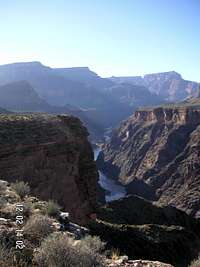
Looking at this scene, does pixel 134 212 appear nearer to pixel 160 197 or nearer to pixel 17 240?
pixel 17 240

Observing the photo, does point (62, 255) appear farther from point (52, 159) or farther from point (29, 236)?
point (52, 159)

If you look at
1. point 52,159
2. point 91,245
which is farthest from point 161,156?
point 91,245

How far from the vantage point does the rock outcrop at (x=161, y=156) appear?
324ft

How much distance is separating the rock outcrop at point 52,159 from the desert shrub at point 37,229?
1926 cm

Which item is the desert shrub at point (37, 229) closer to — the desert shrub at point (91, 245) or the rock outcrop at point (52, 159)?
the desert shrub at point (91, 245)

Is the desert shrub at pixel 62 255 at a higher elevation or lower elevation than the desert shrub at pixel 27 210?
higher

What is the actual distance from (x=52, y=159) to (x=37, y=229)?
24.9m

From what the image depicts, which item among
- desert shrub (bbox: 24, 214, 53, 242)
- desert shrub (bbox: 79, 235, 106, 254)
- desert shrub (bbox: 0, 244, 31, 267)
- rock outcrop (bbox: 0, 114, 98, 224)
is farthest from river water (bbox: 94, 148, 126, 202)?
desert shrub (bbox: 0, 244, 31, 267)

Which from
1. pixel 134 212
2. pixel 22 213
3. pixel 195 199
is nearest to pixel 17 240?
pixel 22 213

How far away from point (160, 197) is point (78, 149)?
65706 millimetres

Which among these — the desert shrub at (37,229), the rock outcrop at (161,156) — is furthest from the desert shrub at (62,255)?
the rock outcrop at (161,156)

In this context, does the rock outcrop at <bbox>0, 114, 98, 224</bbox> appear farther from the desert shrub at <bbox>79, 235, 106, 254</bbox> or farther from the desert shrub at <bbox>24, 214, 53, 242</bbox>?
the desert shrub at <bbox>79, 235, 106, 254</bbox>

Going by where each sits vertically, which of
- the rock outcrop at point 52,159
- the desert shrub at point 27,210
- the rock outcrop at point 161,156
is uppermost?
the desert shrub at point 27,210

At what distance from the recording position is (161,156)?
12038 centimetres
